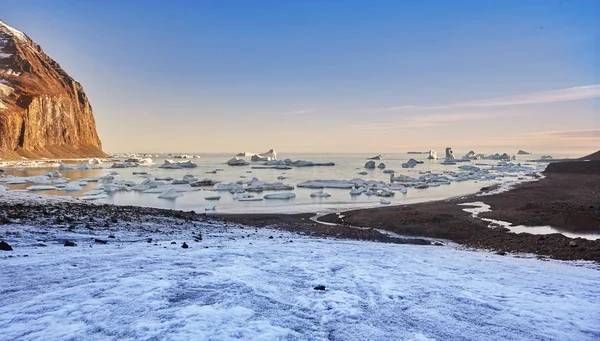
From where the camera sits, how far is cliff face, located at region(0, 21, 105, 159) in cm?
9631

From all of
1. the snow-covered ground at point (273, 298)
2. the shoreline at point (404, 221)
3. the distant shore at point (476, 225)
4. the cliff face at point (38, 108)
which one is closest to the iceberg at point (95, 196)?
the shoreline at point (404, 221)

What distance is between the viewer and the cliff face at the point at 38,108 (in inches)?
3792

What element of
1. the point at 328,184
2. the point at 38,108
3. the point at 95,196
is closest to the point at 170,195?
the point at 95,196

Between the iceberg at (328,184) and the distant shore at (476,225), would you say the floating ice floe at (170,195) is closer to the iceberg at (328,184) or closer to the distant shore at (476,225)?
the distant shore at (476,225)

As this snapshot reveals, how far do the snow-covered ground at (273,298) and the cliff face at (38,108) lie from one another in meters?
109

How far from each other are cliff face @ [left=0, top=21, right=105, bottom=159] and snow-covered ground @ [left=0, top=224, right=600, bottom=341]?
10889cm

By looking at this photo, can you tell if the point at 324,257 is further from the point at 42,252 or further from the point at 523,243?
the point at 523,243

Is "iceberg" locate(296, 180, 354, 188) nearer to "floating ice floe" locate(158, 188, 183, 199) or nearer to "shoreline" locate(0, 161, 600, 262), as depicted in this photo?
"floating ice floe" locate(158, 188, 183, 199)

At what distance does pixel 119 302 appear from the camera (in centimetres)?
429

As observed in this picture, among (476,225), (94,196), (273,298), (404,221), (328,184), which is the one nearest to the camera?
(273,298)

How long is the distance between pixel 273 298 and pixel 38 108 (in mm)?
127016

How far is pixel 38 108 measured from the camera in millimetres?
105188

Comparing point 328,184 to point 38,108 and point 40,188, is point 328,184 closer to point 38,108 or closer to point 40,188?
point 40,188

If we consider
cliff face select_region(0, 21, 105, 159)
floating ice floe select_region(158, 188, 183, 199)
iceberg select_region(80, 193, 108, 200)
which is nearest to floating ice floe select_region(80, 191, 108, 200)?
iceberg select_region(80, 193, 108, 200)
